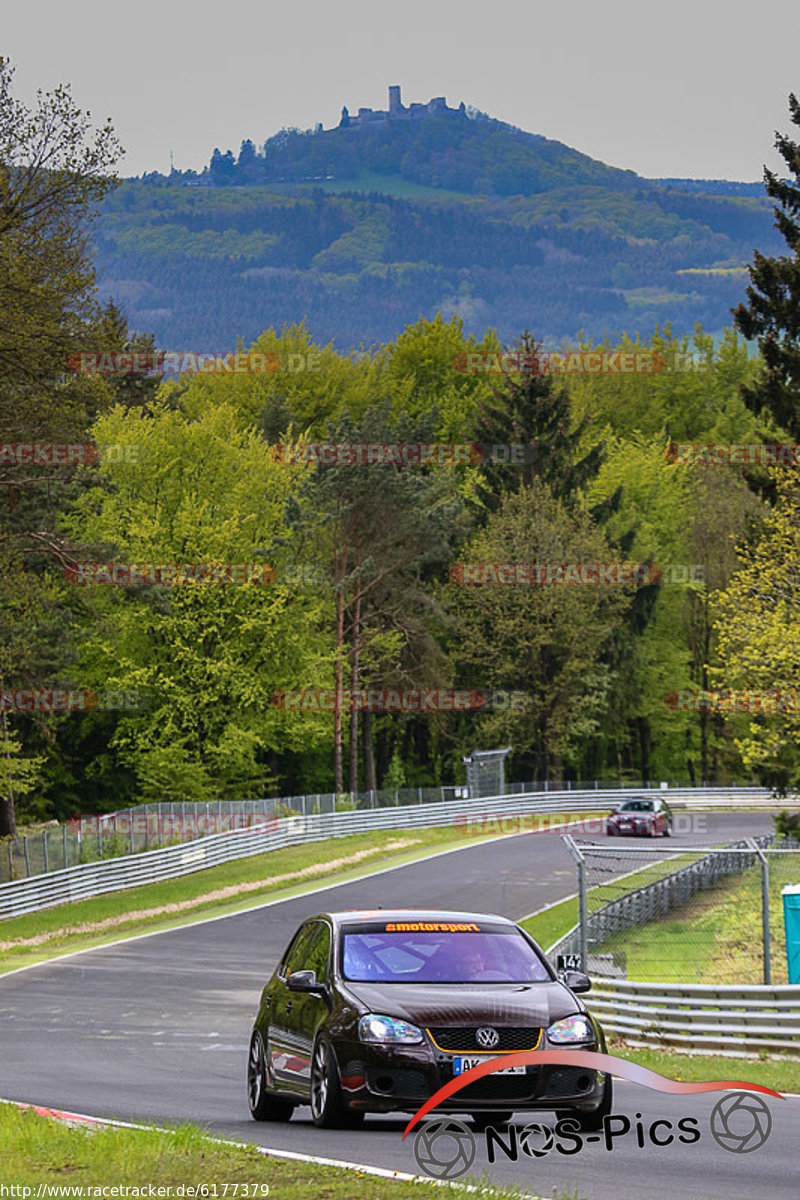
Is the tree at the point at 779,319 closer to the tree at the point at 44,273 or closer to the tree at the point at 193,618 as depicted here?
the tree at the point at 44,273

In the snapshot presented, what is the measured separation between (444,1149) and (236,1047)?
10536 millimetres

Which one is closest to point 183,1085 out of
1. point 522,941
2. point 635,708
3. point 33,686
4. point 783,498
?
point 522,941

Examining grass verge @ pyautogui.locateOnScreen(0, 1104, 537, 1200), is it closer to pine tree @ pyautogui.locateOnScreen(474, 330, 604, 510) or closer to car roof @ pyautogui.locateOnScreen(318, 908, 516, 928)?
car roof @ pyautogui.locateOnScreen(318, 908, 516, 928)

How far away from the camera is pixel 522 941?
12047mm

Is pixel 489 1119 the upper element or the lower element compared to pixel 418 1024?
lower

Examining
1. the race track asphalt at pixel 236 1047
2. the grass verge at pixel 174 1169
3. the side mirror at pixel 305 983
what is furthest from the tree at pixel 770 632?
the grass verge at pixel 174 1169

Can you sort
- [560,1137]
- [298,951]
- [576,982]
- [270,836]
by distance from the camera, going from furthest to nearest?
1. [270,836]
2. [298,951]
3. [576,982]
4. [560,1137]

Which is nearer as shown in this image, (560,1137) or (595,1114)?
(595,1114)

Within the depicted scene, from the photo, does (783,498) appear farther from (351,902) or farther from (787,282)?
(351,902)

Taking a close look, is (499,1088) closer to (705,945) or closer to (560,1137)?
(560,1137)

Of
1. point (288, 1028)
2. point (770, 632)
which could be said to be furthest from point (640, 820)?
point (288, 1028)

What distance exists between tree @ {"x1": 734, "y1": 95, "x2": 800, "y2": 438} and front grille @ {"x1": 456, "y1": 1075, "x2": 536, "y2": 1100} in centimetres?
3301

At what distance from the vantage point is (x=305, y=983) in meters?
11.5

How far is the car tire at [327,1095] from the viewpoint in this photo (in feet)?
35.1
